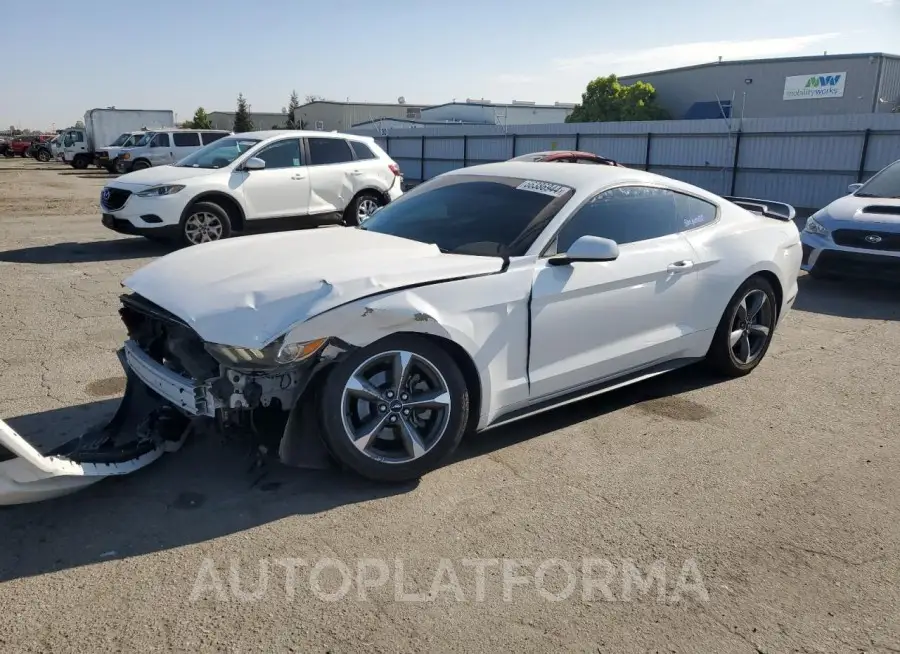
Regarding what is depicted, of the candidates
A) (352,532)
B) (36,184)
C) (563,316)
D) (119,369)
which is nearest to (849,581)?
(563,316)

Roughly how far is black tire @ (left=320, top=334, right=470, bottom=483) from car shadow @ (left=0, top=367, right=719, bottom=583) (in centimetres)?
13

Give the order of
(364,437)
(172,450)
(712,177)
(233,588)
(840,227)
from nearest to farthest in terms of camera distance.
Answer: (233,588)
(364,437)
(172,450)
(840,227)
(712,177)

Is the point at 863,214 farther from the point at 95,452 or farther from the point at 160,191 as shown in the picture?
the point at 160,191

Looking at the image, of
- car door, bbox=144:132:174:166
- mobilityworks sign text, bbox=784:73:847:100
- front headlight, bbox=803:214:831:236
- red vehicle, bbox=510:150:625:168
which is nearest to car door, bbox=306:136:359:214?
red vehicle, bbox=510:150:625:168

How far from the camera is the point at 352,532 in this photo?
3275mm

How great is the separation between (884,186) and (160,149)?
2576cm

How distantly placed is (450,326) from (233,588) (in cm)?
153

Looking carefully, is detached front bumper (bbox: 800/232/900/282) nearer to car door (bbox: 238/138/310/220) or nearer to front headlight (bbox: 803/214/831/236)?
front headlight (bbox: 803/214/831/236)

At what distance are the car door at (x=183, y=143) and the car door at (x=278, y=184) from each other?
1879 centimetres

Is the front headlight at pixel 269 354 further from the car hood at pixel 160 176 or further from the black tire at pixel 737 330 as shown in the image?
the car hood at pixel 160 176

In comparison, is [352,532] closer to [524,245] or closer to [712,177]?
[524,245]

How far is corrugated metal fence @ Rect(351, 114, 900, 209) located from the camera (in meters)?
17.2

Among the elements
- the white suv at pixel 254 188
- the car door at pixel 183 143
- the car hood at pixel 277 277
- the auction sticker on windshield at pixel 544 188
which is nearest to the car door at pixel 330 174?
the white suv at pixel 254 188

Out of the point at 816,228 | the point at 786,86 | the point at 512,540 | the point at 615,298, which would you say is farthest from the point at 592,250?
the point at 786,86
